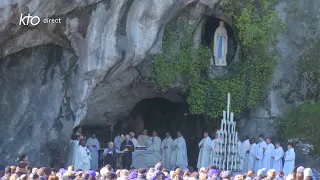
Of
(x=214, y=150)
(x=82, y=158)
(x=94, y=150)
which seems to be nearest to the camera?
(x=82, y=158)

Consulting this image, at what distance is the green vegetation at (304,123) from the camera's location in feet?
99.6

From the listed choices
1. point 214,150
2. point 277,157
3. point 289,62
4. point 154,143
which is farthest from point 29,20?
point 289,62

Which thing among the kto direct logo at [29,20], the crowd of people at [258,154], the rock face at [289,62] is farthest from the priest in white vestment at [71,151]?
the rock face at [289,62]

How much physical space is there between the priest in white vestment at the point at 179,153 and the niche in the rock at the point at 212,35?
3.55 m

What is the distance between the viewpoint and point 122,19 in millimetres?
27938

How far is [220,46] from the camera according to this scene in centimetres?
3206

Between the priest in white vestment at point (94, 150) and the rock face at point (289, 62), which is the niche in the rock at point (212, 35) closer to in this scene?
the rock face at point (289, 62)

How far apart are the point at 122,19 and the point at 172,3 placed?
178 centimetres

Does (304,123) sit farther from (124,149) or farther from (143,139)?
(124,149)

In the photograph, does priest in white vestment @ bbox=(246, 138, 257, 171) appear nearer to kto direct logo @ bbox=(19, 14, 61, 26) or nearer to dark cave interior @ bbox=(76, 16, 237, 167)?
dark cave interior @ bbox=(76, 16, 237, 167)

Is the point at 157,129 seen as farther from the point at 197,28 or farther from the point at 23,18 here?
the point at 23,18

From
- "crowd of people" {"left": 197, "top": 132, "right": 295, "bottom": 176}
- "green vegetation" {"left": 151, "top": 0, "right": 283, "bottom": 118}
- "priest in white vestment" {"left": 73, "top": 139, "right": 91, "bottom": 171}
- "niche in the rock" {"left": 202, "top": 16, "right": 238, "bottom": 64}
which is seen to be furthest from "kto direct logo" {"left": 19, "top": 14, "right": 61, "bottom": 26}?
"niche in the rock" {"left": 202, "top": 16, "right": 238, "bottom": 64}

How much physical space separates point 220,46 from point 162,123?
5.08 metres

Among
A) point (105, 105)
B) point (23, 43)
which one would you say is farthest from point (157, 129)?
point (23, 43)
